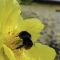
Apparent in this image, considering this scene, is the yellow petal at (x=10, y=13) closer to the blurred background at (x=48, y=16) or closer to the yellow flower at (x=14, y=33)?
the yellow flower at (x=14, y=33)

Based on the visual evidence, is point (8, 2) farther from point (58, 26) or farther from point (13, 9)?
point (58, 26)

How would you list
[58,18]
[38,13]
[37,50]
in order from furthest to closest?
[58,18], [38,13], [37,50]

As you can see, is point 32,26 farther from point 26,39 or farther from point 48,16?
point 48,16

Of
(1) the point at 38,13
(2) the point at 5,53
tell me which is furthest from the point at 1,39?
(1) the point at 38,13

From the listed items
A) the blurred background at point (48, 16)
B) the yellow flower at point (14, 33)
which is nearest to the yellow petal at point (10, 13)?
the yellow flower at point (14, 33)

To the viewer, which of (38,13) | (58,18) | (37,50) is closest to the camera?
A: (37,50)

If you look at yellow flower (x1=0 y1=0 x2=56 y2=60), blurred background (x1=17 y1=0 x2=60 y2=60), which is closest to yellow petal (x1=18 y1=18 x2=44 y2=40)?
yellow flower (x1=0 y1=0 x2=56 y2=60)

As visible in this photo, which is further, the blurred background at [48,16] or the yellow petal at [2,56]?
the blurred background at [48,16]
